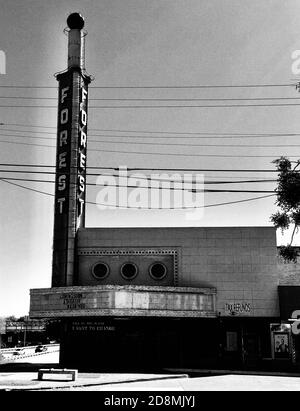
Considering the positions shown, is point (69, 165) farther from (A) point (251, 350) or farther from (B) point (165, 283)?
(A) point (251, 350)

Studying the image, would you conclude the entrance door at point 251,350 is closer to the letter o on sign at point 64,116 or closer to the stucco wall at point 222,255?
the stucco wall at point 222,255

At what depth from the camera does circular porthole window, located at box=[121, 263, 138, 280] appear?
37.1 m

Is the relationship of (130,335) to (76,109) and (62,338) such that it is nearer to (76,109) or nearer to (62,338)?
(62,338)

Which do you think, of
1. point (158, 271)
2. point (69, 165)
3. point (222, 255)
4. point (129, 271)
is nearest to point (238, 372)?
point (222, 255)

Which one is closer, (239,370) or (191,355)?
(239,370)

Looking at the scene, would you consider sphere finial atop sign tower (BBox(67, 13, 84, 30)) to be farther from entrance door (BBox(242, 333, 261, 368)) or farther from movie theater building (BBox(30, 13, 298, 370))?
entrance door (BBox(242, 333, 261, 368))

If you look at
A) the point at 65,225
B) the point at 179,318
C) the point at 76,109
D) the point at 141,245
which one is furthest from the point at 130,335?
the point at 76,109

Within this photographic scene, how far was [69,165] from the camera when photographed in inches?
1470

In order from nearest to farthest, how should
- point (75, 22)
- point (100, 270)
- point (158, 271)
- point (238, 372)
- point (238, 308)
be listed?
point (238, 372) < point (238, 308) < point (158, 271) < point (100, 270) < point (75, 22)

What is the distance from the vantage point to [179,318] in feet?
119

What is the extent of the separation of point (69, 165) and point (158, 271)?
9875mm

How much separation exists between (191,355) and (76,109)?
19.4m

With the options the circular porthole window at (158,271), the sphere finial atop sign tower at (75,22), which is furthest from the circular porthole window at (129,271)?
the sphere finial atop sign tower at (75,22)

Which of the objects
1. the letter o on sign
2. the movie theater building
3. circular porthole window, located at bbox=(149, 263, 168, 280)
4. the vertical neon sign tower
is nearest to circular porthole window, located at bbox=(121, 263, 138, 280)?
the movie theater building
